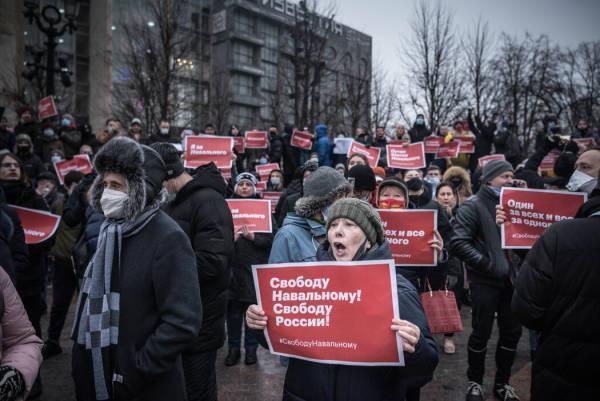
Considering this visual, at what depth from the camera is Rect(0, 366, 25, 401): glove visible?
6.90ft

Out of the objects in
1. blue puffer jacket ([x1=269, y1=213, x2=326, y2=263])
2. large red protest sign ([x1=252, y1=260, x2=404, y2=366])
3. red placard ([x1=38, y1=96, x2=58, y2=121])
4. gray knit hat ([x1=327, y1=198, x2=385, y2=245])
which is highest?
red placard ([x1=38, y1=96, x2=58, y2=121])

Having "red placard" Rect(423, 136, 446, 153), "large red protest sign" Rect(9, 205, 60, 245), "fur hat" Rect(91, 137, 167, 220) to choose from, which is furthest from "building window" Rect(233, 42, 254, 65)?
"fur hat" Rect(91, 137, 167, 220)

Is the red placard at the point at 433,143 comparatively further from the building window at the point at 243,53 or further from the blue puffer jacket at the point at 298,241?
the building window at the point at 243,53

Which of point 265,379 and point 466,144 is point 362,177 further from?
point 466,144

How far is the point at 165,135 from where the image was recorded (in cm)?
1249

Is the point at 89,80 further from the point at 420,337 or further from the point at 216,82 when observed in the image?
the point at 420,337

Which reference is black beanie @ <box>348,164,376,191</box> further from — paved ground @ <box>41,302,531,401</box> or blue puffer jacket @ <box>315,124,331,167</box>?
blue puffer jacket @ <box>315,124,331,167</box>

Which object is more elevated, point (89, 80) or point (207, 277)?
point (89, 80)

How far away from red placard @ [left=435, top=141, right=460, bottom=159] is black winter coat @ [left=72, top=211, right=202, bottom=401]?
11080 mm

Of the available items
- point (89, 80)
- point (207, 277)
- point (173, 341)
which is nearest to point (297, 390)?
point (173, 341)

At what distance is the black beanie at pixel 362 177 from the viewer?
454 centimetres

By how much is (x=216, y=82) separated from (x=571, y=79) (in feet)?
96.5

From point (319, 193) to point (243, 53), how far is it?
61415 mm

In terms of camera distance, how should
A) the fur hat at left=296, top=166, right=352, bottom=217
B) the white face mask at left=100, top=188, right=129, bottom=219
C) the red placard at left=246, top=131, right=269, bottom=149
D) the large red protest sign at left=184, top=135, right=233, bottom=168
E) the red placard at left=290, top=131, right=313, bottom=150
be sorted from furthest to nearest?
1. the red placard at left=290, top=131, right=313, bottom=150
2. the red placard at left=246, top=131, right=269, bottom=149
3. the large red protest sign at left=184, top=135, right=233, bottom=168
4. the fur hat at left=296, top=166, right=352, bottom=217
5. the white face mask at left=100, top=188, right=129, bottom=219
